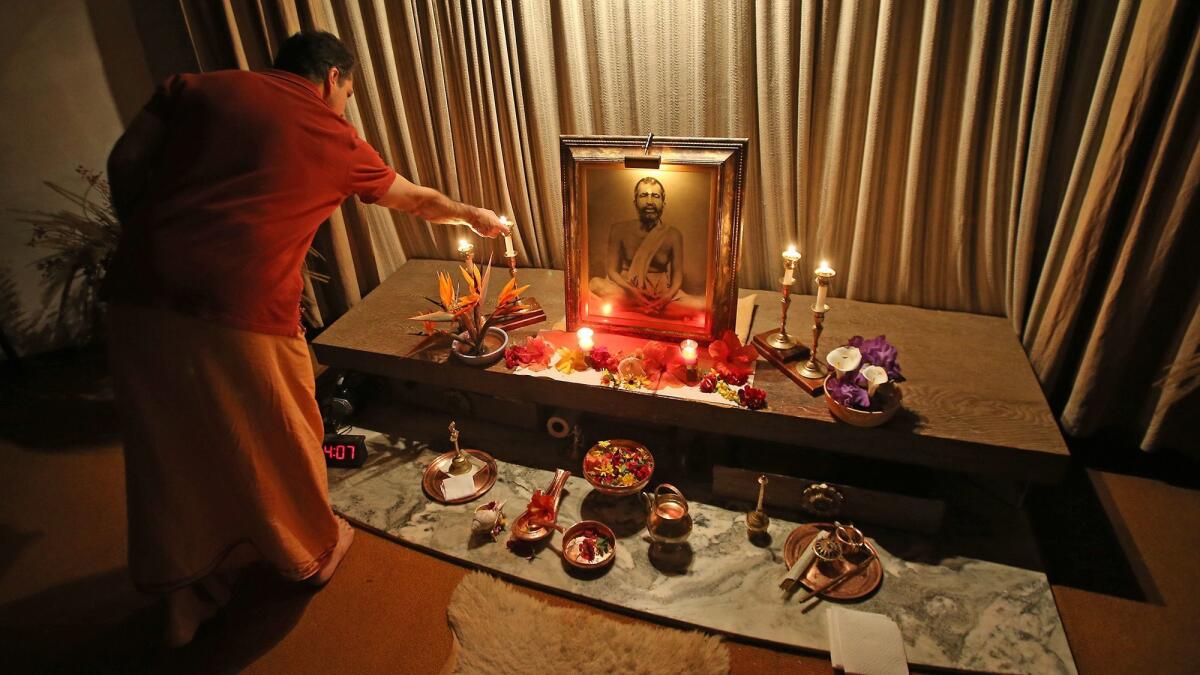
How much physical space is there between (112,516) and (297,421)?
113 centimetres

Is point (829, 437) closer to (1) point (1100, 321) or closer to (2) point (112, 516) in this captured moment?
(1) point (1100, 321)

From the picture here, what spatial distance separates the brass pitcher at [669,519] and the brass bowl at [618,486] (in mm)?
66

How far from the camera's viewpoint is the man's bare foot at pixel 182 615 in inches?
72.0

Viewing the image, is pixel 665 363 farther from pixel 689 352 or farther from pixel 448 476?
pixel 448 476

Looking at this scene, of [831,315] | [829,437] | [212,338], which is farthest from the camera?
[831,315]

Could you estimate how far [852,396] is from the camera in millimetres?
1877

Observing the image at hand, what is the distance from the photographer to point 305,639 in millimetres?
1883

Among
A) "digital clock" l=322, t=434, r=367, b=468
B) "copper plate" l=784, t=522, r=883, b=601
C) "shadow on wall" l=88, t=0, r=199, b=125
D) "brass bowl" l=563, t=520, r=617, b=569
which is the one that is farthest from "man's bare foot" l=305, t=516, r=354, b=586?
"shadow on wall" l=88, t=0, r=199, b=125

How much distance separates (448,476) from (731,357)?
1110 millimetres

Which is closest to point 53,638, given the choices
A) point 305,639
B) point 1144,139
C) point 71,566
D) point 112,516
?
point 71,566

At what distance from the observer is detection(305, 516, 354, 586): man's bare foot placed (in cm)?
203

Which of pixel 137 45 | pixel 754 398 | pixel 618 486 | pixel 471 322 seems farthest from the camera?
pixel 137 45

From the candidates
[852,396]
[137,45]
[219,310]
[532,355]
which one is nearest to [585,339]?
[532,355]

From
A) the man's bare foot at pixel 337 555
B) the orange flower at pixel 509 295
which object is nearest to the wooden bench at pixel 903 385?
the orange flower at pixel 509 295
